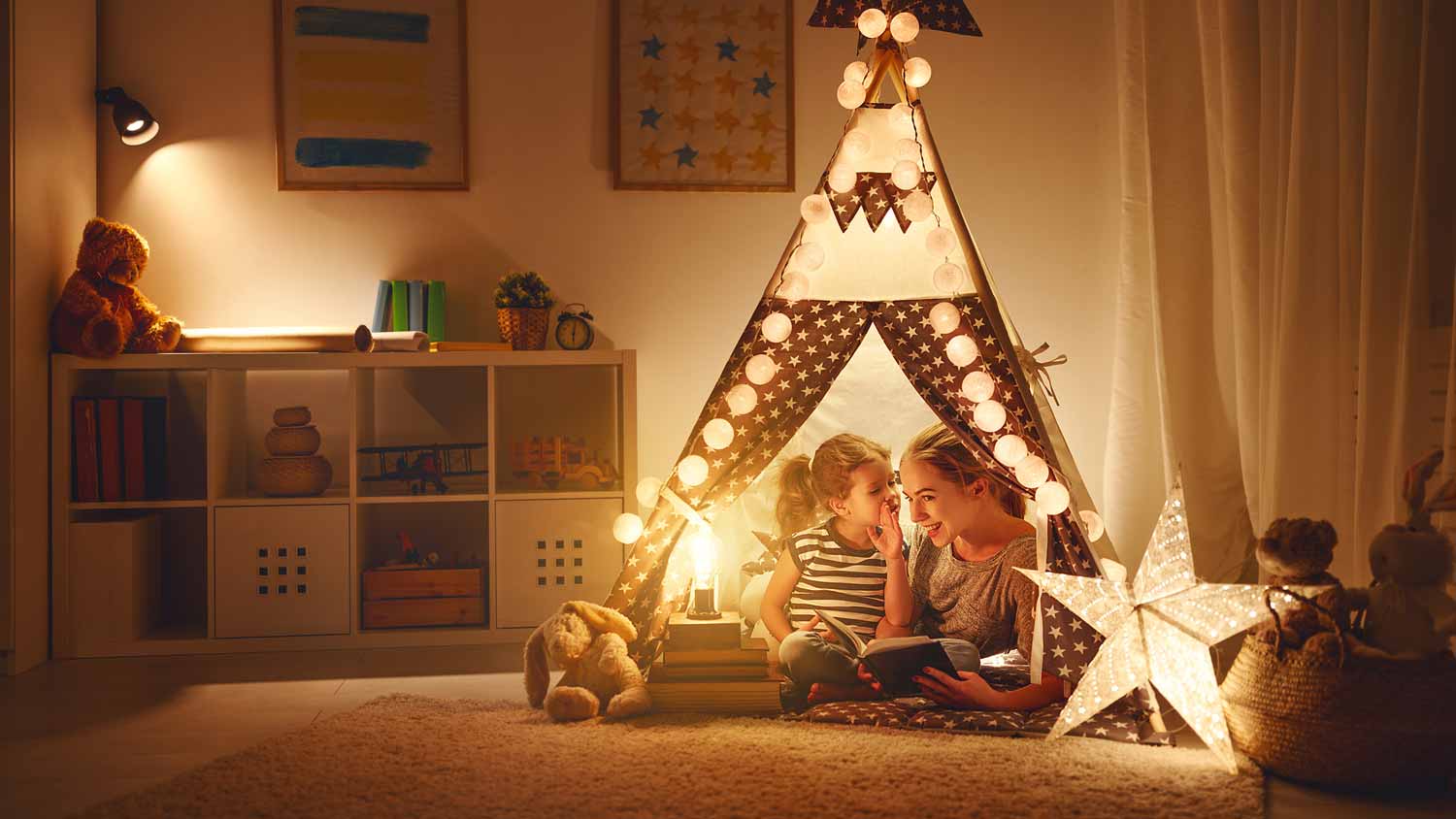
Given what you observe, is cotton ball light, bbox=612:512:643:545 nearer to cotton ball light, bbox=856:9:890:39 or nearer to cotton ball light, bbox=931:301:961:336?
cotton ball light, bbox=931:301:961:336

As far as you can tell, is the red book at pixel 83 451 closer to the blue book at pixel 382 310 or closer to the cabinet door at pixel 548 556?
the blue book at pixel 382 310

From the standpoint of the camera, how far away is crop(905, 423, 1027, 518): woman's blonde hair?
2648 millimetres

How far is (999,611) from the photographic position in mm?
2576

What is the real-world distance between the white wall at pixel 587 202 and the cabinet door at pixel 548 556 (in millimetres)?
497

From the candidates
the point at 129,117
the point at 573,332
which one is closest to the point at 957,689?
the point at 573,332

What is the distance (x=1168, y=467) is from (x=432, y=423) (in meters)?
2.20

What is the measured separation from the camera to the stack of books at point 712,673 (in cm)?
242

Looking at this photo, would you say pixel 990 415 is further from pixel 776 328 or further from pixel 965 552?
pixel 776 328

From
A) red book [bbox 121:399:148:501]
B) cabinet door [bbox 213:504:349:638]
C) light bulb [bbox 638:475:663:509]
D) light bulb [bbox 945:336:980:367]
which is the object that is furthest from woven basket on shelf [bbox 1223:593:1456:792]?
red book [bbox 121:399:148:501]

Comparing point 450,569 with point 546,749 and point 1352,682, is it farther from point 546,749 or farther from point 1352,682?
point 1352,682

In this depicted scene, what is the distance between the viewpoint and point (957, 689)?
2.40 metres

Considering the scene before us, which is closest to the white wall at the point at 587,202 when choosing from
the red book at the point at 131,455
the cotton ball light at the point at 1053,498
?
the red book at the point at 131,455

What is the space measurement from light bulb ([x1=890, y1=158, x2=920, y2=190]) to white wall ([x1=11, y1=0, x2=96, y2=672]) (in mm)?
2260

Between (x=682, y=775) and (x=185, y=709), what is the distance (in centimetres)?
124
